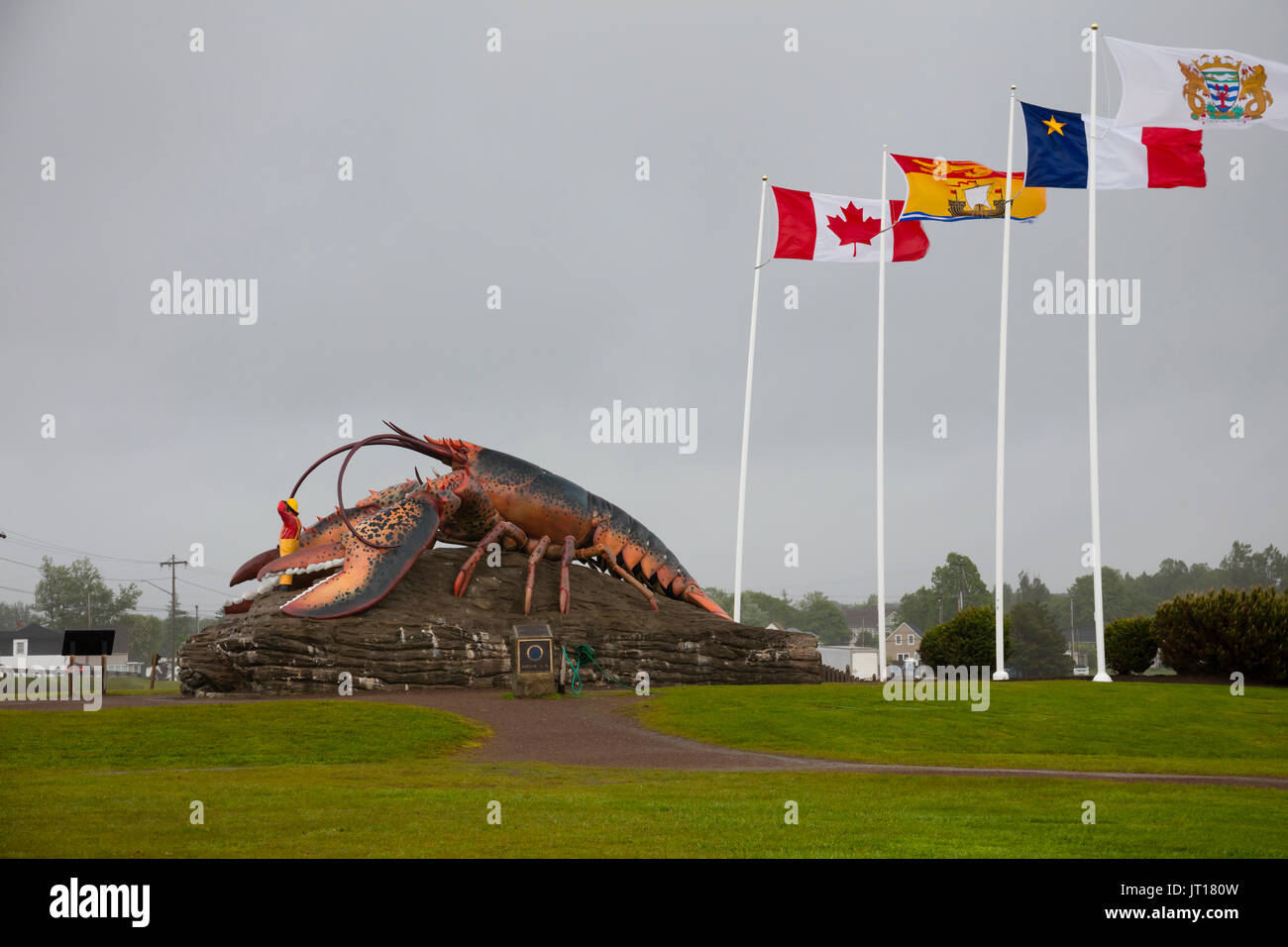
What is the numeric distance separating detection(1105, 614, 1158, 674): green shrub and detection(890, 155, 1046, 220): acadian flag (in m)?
14.9

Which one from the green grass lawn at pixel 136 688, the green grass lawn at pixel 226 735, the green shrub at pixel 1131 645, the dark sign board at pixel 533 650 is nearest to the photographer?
the green grass lawn at pixel 226 735

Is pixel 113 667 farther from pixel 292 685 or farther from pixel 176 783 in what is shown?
pixel 176 783

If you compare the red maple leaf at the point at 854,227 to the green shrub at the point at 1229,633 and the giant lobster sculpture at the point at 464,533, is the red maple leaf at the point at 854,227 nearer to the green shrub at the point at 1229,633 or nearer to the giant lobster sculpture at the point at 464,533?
the giant lobster sculpture at the point at 464,533

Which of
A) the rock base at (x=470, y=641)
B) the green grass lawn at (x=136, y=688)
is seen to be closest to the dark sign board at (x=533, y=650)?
the rock base at (x=470, y=641)

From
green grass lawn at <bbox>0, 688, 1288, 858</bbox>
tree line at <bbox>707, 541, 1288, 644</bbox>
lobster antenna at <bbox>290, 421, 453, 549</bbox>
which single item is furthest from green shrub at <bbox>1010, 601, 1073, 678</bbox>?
green grass lawn at <bbox>0, 688, 1288, 858</bbox>

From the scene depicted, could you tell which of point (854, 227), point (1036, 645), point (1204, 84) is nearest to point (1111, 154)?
point (1204, 84)

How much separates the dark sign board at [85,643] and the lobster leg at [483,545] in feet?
28.0

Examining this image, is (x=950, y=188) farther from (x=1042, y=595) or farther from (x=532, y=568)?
(x=1042, y=595)

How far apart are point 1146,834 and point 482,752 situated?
10572mm

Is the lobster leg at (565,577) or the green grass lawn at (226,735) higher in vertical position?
the lobster leg at (565,577)

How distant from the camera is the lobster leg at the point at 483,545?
94.4ft

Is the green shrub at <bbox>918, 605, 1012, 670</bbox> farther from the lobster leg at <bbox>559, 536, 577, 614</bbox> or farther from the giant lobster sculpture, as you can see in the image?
the lobster leg at <bbox>559, 536, 577, 614</bbox>

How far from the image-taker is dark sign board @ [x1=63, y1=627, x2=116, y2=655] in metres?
25.0

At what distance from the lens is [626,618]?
96.3 ft
